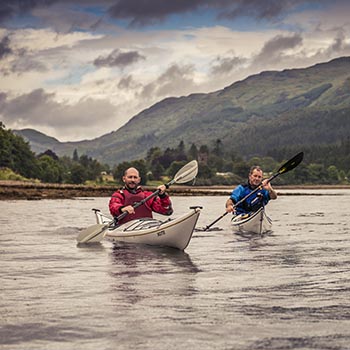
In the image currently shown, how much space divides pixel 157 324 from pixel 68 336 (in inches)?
51.0

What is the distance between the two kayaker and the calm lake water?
2.99 metres

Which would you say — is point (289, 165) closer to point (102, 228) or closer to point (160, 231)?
point (102, 228)

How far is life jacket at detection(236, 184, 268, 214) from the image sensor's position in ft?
86.3

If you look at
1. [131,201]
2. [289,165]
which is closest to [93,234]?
[131,201]

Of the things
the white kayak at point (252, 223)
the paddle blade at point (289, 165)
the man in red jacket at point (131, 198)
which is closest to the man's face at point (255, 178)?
the white kayak at point (252, 223)

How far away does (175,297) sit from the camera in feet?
40.4

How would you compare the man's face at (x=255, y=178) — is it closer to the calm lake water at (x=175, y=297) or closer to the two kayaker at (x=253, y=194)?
the two kayaker at (x=253, y=194)

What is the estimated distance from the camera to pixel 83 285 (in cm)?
1398

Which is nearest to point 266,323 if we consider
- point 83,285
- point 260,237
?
point 83,285

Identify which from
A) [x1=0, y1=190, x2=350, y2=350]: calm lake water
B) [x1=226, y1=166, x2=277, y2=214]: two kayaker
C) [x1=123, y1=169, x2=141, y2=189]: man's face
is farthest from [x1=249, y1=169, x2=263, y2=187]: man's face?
[x1=123, y1=169, x2=141, y2=189]: man's face

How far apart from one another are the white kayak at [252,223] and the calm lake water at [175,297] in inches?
157

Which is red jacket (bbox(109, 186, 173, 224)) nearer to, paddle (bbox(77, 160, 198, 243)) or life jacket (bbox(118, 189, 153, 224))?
life jacket (bbox(118, 189, 153, 224))

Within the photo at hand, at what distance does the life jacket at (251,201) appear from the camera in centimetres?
2630

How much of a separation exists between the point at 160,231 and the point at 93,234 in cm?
383
